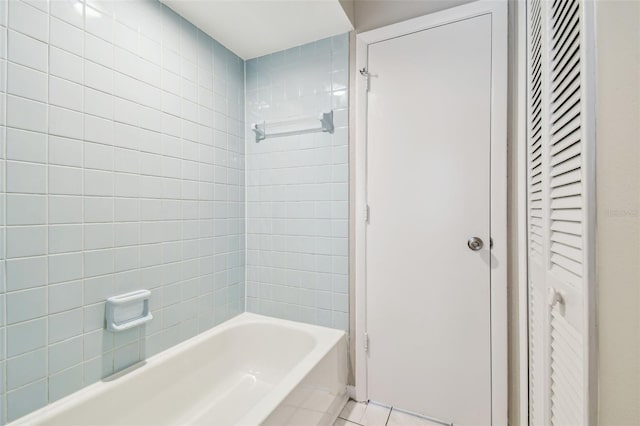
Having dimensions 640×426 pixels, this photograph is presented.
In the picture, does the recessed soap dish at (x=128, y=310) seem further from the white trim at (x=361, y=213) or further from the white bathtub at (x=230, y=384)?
the white trim at (x=361, y=213)

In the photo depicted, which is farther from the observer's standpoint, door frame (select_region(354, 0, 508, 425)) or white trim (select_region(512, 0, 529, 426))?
door frame (select_region(354, 0, 508, 425))

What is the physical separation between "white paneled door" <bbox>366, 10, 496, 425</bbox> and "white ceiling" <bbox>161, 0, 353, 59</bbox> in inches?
12.5

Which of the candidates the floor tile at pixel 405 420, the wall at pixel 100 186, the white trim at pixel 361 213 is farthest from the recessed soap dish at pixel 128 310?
the floor tile at pixel 405 420

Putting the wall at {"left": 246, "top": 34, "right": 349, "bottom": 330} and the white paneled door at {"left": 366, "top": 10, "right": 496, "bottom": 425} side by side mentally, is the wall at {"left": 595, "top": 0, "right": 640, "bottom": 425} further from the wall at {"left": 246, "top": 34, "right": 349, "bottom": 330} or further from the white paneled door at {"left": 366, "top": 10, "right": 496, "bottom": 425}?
the wall at {"left": 246, "top": 34, "right": 349, "bottom": 330}

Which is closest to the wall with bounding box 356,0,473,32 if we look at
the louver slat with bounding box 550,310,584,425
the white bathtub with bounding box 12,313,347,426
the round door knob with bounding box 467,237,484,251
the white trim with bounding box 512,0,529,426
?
the white trim with bounding box 512,0,529,426

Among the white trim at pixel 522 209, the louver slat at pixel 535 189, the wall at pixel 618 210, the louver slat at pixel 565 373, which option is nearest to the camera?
the wall at pixel 618 210

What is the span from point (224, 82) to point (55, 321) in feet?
5.13

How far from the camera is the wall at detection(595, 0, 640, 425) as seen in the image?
0.45m

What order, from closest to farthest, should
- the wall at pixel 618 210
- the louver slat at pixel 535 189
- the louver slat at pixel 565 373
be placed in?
the wall at pixel 618 210
the louver slat at pixel 565 373
the louver slat at pixel 535 189

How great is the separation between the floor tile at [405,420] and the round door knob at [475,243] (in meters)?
0.98

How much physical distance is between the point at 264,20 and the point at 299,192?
1035mm

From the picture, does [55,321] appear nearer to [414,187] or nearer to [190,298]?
[190,298]

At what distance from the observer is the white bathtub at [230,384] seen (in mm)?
1105

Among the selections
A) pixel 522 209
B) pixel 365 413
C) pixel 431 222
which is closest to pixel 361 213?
pixel 431 222
